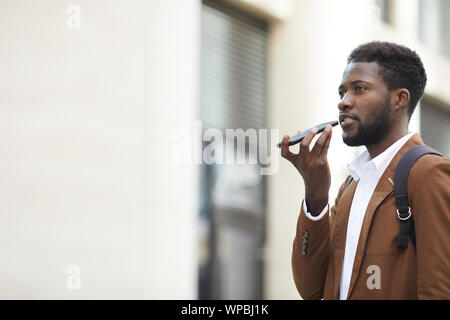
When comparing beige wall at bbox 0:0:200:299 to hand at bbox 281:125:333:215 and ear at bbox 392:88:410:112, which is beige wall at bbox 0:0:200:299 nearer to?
hand at bbox 281:125:333:215

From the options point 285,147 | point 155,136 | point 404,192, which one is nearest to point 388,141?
point 404,192

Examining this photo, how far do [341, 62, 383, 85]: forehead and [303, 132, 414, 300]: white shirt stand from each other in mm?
259

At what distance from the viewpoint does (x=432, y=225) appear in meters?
2.39

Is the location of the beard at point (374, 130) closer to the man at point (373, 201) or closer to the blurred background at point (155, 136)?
the man at point (373, 201)

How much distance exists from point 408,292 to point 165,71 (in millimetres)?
4943

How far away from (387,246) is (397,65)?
740mm

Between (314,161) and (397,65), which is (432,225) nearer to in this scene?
(314,161)

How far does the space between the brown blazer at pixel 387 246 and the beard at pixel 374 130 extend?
105mm

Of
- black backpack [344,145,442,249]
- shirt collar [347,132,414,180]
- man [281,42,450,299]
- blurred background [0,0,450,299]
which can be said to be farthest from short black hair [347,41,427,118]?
blurred background [0,0,450,299]

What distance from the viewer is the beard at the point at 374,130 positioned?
2717 mm

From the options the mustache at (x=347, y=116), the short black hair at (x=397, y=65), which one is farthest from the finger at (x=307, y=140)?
the short black hair at (x=397, y=65)

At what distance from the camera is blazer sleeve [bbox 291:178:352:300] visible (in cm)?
278

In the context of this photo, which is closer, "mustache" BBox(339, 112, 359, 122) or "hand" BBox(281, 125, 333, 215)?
"hand" BBox(281, 125, 333, 215)

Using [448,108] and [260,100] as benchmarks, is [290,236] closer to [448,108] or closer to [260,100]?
[260,100]
